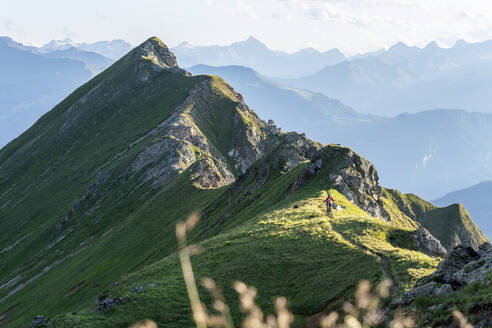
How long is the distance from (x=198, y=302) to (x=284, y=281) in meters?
8.22

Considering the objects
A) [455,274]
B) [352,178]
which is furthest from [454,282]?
[352,178]

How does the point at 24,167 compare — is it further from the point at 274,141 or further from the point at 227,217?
the point at 227,217

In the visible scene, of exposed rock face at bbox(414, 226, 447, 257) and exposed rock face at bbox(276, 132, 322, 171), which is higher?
exposed rock face at bbox(276, 132, 322, 171)

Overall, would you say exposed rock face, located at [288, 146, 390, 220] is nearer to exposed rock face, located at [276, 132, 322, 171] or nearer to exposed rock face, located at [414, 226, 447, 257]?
exposed rock face, located at [276, 132, 322, 171]

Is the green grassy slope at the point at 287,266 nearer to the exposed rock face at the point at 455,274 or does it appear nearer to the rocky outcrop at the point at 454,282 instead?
the exposed rock face at the point at 455,274

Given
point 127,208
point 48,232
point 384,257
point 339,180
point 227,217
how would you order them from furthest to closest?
1. point 48,232
2. point 127,208
3. point 227,217
4. point 339,180
5. point 384,257

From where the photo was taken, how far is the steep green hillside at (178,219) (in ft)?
110

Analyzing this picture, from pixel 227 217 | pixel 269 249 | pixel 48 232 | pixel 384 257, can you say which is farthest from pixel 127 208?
pixel 384 257

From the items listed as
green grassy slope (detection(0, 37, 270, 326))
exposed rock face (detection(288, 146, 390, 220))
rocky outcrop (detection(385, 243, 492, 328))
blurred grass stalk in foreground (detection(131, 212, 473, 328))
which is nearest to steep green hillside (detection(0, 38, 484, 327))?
exposed rock face (detection(288, 146, 390, 220))

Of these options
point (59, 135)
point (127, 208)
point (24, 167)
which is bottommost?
point (127, 208)

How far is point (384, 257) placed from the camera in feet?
108

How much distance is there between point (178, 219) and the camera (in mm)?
89438

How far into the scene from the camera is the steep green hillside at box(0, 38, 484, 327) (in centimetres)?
3350

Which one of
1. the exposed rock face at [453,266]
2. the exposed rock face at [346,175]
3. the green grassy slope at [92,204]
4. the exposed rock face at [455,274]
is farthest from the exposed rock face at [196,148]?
the exposed rock face at [455,274]
